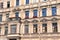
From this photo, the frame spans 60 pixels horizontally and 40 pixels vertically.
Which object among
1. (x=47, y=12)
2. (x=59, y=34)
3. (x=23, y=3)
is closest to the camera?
(x=59, y=34)

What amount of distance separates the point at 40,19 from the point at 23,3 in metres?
6.36

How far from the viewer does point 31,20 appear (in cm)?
3675

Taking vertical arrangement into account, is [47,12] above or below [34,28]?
above

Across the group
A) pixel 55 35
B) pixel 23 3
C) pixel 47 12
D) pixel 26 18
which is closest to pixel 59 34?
pixel 55 35

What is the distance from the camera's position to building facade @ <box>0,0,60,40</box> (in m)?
34.4

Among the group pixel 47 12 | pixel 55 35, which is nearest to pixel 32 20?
pixel 47 12

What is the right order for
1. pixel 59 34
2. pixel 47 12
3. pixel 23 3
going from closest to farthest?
pixel 59 34 → pixel 47 12 → pixel 23 3

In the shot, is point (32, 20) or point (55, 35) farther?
point (32, 20)

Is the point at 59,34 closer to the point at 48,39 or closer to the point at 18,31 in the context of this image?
the point at 48,39

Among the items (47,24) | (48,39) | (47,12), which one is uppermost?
(47,12)

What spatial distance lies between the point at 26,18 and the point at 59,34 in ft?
29.3

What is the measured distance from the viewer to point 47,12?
35.4 m

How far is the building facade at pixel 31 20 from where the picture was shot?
34362mm

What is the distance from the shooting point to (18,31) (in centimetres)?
3638
